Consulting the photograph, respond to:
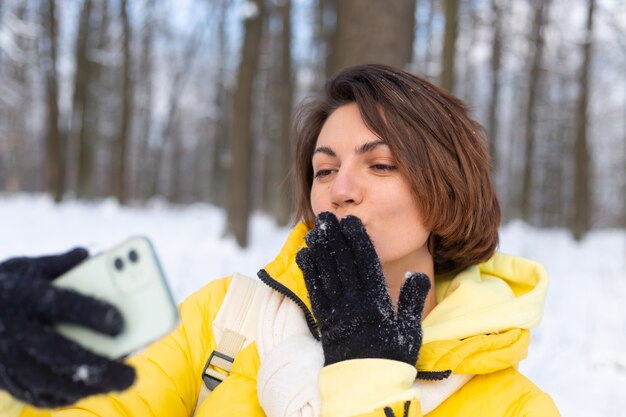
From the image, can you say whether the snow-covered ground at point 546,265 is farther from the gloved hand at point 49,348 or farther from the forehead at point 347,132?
the forehead at point 347,132

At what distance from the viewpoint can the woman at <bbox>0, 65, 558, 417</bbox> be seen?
52.1 inches

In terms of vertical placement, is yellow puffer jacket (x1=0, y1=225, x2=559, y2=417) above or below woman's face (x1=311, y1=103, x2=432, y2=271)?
below

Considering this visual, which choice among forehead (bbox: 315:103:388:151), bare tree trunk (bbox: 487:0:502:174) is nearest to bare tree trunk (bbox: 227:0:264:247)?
bare tree trunk (bbox: 487:0:502:174)

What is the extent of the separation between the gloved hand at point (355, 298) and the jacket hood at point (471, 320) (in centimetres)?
16

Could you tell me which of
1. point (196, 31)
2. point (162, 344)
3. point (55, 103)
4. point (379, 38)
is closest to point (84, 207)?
point (55, 103)

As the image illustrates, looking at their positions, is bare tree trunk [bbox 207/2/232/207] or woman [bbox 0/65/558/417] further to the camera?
bare tree trunk [bbox 207/2/232/207]

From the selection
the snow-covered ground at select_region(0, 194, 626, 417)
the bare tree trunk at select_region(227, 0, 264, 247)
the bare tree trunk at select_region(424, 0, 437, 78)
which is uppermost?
the bare tree trunk at select_region(424, 0, 437, 78)

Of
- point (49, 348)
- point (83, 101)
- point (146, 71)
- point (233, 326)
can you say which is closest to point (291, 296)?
point (233, 326)

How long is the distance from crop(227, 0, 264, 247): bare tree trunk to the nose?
8189 mm

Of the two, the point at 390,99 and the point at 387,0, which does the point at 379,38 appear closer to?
the point at 387,0

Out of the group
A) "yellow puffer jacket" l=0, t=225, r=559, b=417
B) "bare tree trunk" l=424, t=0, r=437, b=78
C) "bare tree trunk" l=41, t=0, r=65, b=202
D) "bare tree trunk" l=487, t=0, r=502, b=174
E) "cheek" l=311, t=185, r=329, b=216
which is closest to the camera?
"yellow puffer jacket" l=0, t=225, r=559, b=417

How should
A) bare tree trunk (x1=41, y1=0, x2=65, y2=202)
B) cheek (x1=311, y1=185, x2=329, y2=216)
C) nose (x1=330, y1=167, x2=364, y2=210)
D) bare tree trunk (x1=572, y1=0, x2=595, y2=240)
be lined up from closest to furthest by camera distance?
nose (x1=330, y1=167, x2=364, y2=210) → cheek (x1=311, y1=185, x2=329, y2=216) → bare tree trunk (x1=572, y1=0, x2=595, y2=240) → bare tree trunk (x1=41, y1=0, x2=65, y2=202)

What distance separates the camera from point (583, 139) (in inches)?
555

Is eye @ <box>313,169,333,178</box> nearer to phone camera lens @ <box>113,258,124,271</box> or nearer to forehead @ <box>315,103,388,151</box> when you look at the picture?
forehead @ <box>315,103,388,151</box>
